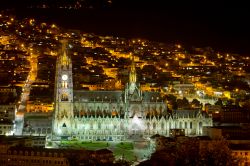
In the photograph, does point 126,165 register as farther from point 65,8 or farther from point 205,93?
point 65,8

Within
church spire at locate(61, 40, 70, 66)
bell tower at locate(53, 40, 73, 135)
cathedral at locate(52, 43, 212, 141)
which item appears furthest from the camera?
church spire at locate(61, 40, 70, 66)

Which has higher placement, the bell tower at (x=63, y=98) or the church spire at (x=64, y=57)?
the church spire at (x=64, y=57)

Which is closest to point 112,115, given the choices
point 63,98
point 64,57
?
point 63,98

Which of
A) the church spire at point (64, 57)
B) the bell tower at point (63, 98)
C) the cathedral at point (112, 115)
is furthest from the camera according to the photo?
the church spire at point (64, 57)

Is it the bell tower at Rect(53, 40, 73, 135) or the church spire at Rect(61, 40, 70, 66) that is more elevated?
the church spire at Rect(61, 40, 70, 66)

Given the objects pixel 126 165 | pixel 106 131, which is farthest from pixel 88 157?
pixel 106 131

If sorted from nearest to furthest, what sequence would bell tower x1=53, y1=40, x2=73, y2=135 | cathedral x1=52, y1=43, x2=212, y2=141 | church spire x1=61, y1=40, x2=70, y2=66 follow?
bell tower x1=53, y1=40, x2=73, y2=135, cathedral x1=52, y1=43, x2=212, y2=141, church spire x1=61, y1=40, x2=70, y2=66

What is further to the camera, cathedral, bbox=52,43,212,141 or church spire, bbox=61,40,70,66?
church spire, bbox=61,40,70,66

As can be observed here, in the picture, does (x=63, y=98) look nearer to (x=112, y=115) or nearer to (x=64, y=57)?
(x=64, y=57)
